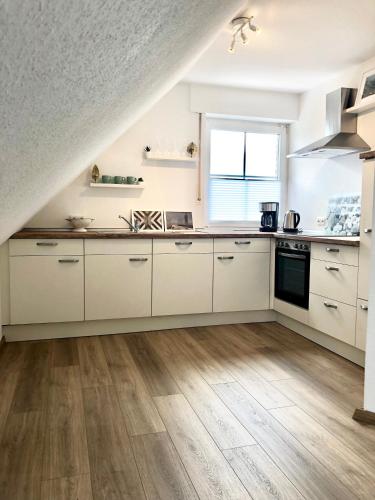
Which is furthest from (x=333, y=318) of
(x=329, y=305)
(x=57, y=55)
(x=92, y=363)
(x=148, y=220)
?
(x=57, y=55)

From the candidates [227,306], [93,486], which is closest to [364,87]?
[227,306]

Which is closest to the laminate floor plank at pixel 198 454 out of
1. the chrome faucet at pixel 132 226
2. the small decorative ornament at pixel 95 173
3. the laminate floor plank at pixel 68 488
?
the laminate floor plank at pixel 68 488

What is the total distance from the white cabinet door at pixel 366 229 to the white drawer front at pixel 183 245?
138 cm

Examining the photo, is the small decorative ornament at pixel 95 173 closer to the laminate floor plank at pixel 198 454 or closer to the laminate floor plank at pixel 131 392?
the laminate floor plank at pixel 131 392

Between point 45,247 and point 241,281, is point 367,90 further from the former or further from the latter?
point 45,247

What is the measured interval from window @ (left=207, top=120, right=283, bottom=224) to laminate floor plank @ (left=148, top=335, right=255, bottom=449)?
1983mm

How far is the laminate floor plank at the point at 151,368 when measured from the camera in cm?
246

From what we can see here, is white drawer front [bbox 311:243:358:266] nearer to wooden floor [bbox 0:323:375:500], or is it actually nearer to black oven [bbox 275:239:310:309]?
black oven [bbox 275:239:310:309]

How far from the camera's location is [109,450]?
1800mm

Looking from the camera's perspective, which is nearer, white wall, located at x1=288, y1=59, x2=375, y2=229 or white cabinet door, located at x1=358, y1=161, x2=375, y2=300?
white cabinet door, located at x1=358, y1=161, x2=375, y2=300

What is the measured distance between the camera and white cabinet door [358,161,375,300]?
8.99 ft

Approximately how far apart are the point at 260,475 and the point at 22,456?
3.22ft

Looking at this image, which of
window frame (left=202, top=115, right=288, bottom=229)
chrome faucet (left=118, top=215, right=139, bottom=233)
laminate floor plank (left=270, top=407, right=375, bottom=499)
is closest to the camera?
laminate floor plank (left=270, top=407, right=375, bottom=499)

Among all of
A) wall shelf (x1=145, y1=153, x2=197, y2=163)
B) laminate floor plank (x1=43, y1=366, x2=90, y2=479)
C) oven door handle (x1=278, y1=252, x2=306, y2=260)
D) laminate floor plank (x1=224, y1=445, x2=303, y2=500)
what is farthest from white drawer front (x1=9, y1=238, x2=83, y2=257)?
laminate floor plank (x1=224, y1=445, x2=303, y2=500)
